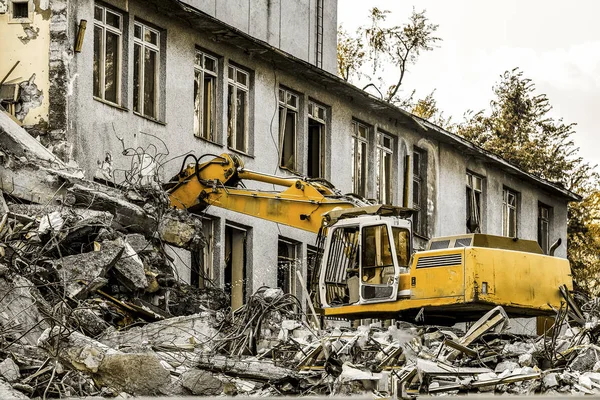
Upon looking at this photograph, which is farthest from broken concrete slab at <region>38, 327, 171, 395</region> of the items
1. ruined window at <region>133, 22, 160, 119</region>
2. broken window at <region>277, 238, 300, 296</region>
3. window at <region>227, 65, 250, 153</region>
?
broken window at <region>277, 238, 300, 296</region>

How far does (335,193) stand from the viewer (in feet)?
90.4

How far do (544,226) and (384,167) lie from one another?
11342 millimetres

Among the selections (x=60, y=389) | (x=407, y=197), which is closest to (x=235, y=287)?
(x=407, y=197)

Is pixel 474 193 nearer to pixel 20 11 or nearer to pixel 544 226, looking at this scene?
pixel 544 226

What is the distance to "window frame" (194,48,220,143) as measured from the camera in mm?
29859

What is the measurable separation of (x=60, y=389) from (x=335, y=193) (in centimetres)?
1072

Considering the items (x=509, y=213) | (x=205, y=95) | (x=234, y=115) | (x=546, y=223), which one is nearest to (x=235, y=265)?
(x=234, y=115)

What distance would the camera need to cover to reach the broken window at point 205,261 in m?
29.2

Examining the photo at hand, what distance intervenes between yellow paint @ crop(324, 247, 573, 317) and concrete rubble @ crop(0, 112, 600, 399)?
0.53 m

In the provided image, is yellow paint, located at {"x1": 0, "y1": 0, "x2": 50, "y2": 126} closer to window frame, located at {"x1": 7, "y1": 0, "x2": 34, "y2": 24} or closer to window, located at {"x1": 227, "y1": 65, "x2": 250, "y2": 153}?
window frame, located at {"x1": 7, "y1": 0, "x2": 34, "y2": 24}

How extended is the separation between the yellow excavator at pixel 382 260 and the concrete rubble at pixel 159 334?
0.62 m

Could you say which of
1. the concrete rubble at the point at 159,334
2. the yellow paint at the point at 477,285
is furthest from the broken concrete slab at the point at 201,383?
the yellow paint at the point at 477,285

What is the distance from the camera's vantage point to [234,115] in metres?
31.2

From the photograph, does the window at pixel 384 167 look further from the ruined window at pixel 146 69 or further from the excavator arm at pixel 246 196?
the excavator arm at pixel 246 196
